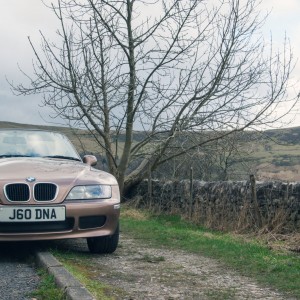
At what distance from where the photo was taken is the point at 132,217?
14336 millimetres

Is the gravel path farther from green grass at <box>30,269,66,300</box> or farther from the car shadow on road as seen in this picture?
green grass at <box>30,269,66,300</box>

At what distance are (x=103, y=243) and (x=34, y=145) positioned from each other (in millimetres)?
1975

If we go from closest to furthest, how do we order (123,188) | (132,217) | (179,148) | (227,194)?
(227,194)
(132,217)
(179,148)
(123,188)

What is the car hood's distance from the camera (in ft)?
20.1

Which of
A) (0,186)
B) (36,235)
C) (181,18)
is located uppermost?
(181,18)

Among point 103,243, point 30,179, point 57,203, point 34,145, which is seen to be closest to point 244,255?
point 103,243

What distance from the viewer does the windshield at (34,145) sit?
7.52 meters

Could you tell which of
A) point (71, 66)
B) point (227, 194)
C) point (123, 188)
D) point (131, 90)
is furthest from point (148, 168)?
point (227, 194)

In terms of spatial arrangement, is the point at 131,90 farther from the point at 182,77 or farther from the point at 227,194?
the point at 227,194

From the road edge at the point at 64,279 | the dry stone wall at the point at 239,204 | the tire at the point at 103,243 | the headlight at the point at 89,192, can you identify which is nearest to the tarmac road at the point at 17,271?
the road edge at the point at 64,279

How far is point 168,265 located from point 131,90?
9.74 meters

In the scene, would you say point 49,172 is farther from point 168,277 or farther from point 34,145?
point 168,277

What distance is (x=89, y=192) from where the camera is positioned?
624cm

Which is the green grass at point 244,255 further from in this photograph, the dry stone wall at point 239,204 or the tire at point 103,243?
the tire at point 103,243
